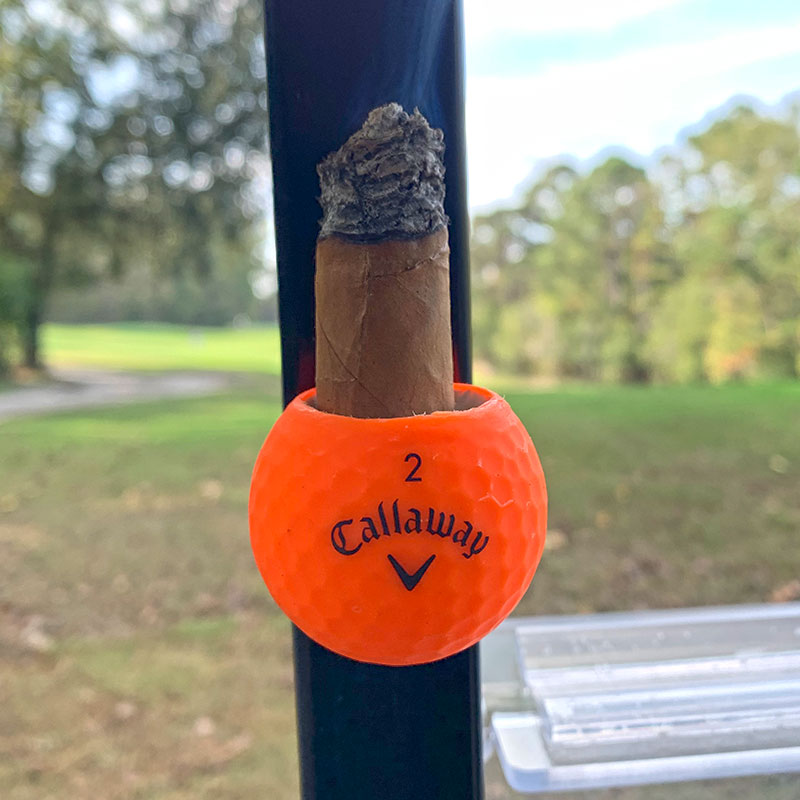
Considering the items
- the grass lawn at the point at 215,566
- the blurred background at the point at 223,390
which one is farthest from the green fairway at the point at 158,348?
the grass lawn at the point at 215,566

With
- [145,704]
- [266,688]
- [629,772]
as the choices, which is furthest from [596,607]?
[629,772]

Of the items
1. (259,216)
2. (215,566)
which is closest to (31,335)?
(259,216)

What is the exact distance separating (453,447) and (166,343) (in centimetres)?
569

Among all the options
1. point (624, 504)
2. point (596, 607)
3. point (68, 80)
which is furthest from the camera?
point (68, 80)

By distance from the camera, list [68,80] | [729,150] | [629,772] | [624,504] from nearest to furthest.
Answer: [629,772]
[624,504]
[729,150]
[68,80]

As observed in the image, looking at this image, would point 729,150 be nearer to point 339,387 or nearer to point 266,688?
point 266,688

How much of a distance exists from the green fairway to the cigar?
429 centimetres

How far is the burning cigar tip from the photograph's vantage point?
0.34 meters

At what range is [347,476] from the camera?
360 mm

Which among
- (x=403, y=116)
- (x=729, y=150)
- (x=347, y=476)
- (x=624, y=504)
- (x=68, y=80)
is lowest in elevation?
(x=624, y=504)

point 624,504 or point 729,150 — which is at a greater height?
point 729,150

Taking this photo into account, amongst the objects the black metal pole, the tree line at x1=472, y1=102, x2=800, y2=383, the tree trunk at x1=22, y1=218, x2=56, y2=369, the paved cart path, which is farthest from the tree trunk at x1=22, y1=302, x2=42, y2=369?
the black metal pole

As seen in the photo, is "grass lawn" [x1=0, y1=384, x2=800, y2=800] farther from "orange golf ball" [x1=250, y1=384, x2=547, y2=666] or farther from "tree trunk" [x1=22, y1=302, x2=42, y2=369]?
"tree trunk" [x1=22, y1=302, x2=42, y2=369]

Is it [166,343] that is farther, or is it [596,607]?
[166,343]
